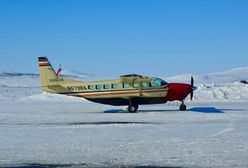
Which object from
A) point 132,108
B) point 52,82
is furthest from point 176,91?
point 52,82

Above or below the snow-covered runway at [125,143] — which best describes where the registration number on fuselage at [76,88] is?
above

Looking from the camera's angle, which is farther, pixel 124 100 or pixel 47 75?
pixel 47 75

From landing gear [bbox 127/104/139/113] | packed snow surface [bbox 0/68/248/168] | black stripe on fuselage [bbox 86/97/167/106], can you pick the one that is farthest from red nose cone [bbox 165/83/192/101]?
packed snow surface [bbox 0/68/248/168]

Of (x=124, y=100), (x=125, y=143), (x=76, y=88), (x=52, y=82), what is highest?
(x=52, y=82)

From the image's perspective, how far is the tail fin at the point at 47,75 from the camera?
3136cm

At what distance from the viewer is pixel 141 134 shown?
18188 millimetres

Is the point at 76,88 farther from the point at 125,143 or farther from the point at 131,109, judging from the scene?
the point at 125,143

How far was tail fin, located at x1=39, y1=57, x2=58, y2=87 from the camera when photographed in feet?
103

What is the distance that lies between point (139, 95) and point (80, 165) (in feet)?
63.9

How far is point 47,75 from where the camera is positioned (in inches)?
1239

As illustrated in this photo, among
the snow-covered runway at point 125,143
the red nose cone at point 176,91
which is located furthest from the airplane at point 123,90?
the snow-covered runway at point 125,143

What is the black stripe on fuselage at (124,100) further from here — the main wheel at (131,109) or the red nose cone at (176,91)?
the red nose cone at (176,91)

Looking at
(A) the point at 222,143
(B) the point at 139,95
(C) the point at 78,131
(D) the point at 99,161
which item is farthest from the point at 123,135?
(B) the point at 139,95

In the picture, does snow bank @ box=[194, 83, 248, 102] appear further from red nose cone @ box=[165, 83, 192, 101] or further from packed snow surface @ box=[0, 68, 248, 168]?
packed snow surface @ box=[0, 68, 248, 168]
